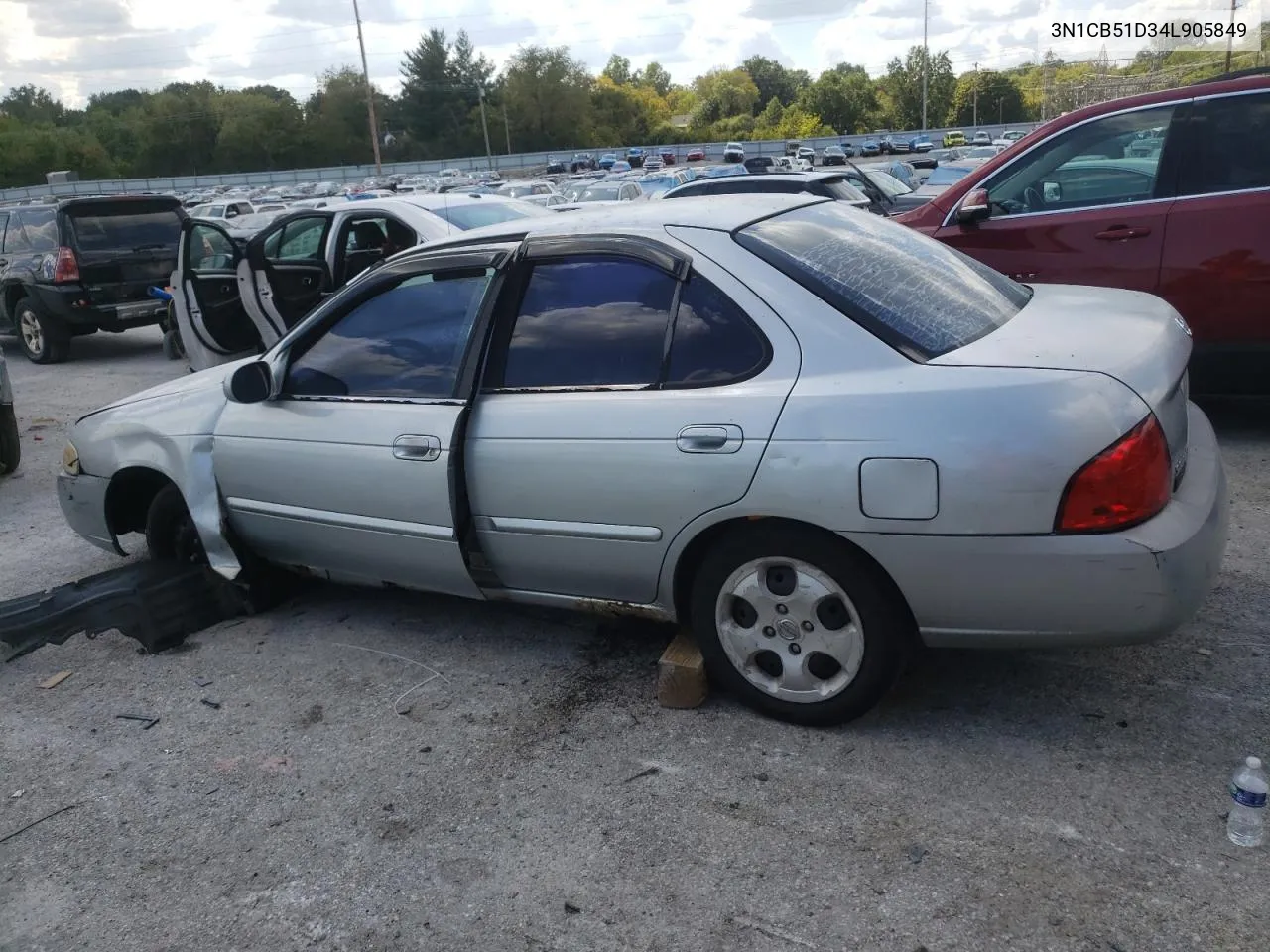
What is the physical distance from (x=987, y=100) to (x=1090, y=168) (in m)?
103

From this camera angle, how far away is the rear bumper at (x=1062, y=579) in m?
2.77

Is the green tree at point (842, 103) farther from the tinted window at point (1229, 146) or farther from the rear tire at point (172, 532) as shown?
the rear tire at point (172, 532)

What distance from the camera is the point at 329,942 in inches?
103

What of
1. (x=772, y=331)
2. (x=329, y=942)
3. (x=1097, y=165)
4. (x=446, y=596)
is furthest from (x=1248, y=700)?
(x=1097, y=165)

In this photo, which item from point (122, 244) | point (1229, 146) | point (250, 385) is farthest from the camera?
point (122, 244)

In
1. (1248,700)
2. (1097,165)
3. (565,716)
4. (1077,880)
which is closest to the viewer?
(1077,880)

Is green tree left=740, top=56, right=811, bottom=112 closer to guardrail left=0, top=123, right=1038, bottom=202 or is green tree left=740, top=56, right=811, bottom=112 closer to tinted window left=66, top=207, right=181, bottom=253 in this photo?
guardrail left=0, top=123, right=1038, bottom=202

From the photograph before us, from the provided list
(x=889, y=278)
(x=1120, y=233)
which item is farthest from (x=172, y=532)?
(x=1120, y=233)

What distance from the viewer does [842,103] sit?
103500mm

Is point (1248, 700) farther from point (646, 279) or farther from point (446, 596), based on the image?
point (446, 596)

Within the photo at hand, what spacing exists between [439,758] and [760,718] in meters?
1.03

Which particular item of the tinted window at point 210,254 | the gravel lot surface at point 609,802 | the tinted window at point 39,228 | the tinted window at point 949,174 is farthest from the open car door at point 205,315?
the tinted window at point 949,174

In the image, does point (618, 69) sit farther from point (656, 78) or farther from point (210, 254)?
point (210, 254)

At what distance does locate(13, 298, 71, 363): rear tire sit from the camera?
12.0m
